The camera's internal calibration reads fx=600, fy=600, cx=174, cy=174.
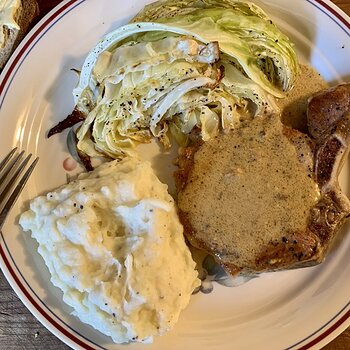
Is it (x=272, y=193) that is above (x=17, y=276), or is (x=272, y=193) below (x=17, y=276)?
below

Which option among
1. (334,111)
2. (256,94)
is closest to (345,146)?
(334,111)

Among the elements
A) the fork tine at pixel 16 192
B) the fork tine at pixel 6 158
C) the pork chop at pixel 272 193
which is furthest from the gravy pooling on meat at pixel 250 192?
the fork tine at pixel 6 158

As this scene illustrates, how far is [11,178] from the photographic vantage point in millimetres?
3838

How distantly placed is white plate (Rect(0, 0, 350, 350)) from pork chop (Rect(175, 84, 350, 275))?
0.82 ft

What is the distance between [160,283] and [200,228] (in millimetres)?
449

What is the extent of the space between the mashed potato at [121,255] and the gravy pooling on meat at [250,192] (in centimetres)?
22

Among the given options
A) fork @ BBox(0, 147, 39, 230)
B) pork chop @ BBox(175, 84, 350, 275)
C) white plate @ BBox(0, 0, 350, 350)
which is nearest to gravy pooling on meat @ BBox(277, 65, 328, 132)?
white plate @ BBox(0, 0, 350, 350)

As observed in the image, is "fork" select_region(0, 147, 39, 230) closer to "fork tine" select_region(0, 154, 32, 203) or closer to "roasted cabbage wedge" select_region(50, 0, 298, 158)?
"fork tine" select_region(0, 154, 32, 203)

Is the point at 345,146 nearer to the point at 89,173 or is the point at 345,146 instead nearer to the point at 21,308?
the point at 89,173

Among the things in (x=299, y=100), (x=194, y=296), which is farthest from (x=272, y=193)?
(x=194, y=296)

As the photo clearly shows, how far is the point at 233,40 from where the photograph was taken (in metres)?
3.55

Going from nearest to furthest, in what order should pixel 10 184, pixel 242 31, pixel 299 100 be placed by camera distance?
1. pixel 242 31
2. pixel 10 184
3. pixel 299 100

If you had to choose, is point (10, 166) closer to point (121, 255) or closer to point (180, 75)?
point (121, 255)

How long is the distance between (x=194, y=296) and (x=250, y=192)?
30.1 inches
